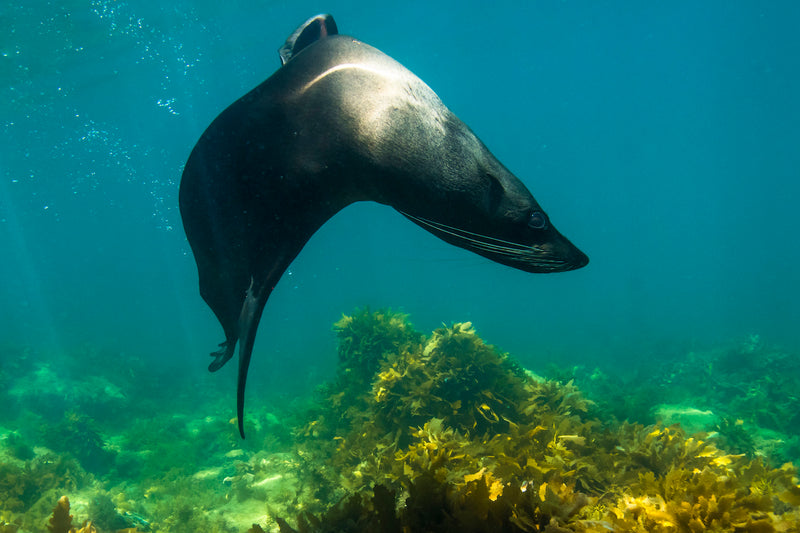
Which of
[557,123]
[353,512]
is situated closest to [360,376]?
[353,512]

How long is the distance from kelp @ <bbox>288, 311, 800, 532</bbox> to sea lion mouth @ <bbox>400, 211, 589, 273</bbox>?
3.26 feet

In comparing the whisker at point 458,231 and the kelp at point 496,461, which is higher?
the whisker at point 458,231

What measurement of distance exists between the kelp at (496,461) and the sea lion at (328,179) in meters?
1.10

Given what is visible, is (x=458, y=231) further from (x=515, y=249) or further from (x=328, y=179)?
(x=328, y=179)

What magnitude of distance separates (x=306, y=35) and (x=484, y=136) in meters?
112

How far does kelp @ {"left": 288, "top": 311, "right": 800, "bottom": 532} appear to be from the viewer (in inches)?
67.5

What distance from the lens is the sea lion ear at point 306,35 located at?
6.19ft

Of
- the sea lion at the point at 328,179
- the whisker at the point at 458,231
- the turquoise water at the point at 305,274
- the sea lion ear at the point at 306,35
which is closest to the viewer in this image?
the sea lion at the point at 328,179

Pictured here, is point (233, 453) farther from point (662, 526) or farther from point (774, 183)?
point (774, 183)

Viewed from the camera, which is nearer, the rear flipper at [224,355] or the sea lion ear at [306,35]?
the rear flipper at [224,355]

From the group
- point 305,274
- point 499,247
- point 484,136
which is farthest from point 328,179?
point 484,136

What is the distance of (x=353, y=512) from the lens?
2.04 metres

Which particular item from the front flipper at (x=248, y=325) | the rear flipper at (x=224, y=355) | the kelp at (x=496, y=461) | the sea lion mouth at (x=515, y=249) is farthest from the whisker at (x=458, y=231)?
the kelp at (x=496, y=461)

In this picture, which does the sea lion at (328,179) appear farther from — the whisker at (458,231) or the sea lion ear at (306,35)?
the sea lion ear at (306,35)
